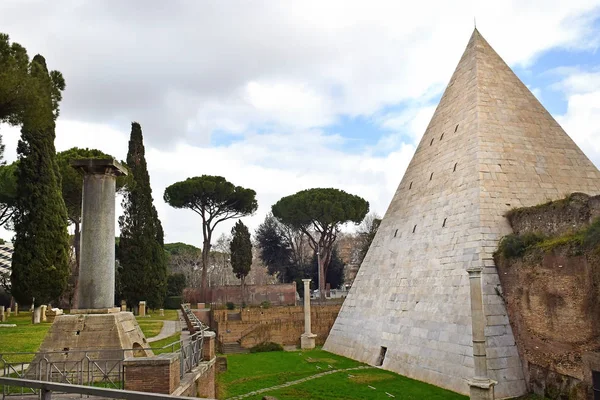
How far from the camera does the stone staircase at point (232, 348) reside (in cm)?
2092

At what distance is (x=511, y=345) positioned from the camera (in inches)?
421

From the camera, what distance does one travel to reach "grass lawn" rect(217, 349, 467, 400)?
10.2 meters

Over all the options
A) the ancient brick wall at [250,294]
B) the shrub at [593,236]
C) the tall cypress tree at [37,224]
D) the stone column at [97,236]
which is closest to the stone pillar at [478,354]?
the shrub at [593,236]

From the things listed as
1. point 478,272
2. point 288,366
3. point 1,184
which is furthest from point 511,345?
point 1,184

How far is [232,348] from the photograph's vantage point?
21469mm

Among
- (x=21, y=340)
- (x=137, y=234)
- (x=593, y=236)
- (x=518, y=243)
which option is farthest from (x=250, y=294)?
(x=593, y=236)

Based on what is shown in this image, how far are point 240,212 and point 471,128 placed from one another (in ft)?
74.8

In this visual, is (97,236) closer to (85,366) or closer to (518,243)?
(85,366)

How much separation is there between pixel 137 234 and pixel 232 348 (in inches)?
376

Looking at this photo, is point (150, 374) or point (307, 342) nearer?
point (150, 374)

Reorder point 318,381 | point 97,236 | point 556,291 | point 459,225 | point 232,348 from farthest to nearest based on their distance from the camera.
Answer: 1. point 232,348
2. point 459,225
3. point 318,381
4. point 556,291
5. point 97,236

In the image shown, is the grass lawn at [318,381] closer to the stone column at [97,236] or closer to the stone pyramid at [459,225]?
the stone pyramid at [459,225]

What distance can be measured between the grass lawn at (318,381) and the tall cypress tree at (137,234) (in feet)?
43.7

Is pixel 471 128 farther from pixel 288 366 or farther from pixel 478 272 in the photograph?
pixel 288 366
